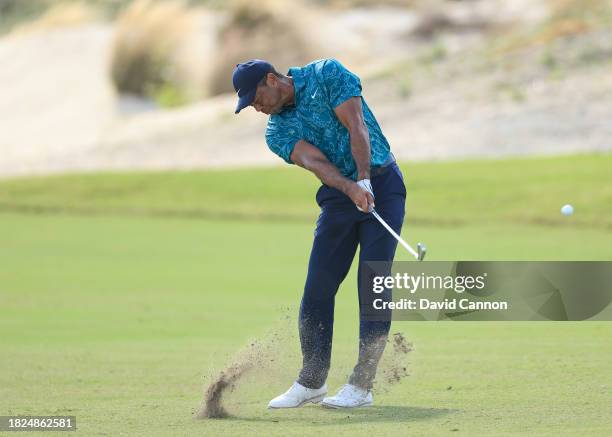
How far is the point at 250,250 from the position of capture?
56.9ft

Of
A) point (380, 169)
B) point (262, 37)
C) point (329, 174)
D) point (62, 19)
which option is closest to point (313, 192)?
point (262, 37)

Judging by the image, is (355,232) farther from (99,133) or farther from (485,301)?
(99,133)

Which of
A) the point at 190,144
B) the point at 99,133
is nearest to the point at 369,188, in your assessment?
the point at 190,144

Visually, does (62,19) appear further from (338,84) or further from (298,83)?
(338,84)

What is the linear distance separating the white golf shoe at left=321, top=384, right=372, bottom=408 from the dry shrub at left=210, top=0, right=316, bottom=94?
29.0 metres

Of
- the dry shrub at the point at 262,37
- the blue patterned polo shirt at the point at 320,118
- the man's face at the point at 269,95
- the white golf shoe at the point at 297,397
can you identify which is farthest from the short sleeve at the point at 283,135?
the dry shrub at the point at 262,37

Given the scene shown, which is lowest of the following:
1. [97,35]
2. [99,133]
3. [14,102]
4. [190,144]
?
[190,144]

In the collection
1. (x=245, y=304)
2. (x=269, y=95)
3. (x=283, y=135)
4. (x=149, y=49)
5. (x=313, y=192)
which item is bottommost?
(x=283, y=135)

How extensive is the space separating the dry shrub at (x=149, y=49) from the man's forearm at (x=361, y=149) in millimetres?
33043

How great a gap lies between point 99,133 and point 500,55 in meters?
12.1

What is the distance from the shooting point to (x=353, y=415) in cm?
700

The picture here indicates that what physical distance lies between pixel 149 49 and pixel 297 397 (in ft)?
109

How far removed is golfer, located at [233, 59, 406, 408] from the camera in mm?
7102

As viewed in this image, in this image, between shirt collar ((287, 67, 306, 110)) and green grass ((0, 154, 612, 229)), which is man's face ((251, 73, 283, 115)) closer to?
shirt collar ((287, 67, 306, 110))
